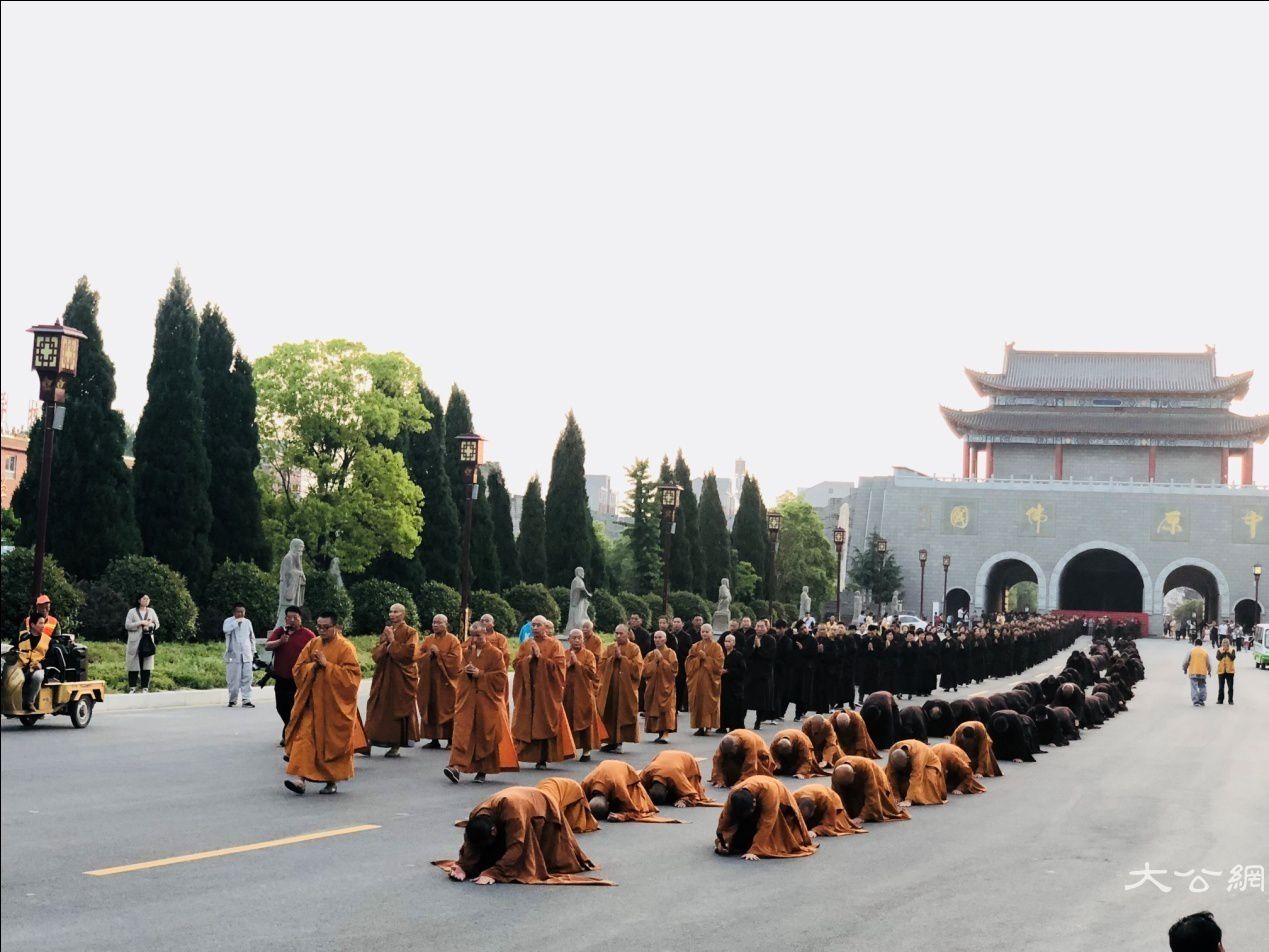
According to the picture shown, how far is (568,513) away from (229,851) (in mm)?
37644

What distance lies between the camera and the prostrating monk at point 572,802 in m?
9.55

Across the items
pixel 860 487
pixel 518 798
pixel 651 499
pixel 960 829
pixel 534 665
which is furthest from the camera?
pixel 860 487

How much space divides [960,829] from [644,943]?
15.9 feet

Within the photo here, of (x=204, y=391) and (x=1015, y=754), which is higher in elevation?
(x=204, y=391)

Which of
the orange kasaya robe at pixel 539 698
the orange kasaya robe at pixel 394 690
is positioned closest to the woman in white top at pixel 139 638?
the orange kasaya robe at pixel 394 690

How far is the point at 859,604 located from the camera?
270 ft

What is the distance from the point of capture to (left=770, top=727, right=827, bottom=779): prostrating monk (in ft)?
44.4

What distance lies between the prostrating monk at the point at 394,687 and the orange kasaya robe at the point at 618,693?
250 cm

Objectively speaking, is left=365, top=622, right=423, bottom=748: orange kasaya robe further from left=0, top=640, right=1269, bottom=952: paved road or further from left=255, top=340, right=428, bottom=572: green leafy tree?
left=255, top=340, right=428, bottom=572: green leafy tree

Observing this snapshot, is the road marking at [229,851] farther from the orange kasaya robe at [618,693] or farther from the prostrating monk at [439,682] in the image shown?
the orange kasaya robe at [618,693]

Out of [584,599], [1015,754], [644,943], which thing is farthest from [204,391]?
[644,943]

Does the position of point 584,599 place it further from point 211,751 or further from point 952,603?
point 952,603

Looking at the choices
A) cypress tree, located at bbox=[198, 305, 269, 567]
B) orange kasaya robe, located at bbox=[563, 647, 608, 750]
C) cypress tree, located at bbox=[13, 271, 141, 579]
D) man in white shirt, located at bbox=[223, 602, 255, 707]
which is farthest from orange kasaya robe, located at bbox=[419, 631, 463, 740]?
cypress tree, located at bbox=[198, 305, 269, 567]

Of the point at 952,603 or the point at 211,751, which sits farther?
the point at 952,603
